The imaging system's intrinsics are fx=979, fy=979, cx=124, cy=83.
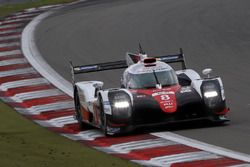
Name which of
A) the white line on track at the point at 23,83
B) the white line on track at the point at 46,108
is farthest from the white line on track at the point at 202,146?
the white line on track at the point at 23,83

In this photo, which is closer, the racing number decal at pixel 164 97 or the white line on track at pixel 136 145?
the white line on track at pixel 136 145

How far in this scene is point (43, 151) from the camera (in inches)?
526

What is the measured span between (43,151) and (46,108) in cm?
674

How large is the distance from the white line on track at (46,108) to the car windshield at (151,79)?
339 cm

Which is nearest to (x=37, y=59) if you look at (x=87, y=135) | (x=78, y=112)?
(x=78, y=112)

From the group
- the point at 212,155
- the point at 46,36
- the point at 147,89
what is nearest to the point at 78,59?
the point at 46,36

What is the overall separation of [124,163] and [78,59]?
13.8 meters

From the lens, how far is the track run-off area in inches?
565

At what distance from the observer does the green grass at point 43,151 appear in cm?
1221

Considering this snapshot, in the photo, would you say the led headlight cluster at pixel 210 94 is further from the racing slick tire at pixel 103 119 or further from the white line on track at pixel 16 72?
the white line on track at pixel 16 72

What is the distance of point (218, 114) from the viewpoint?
16.0m

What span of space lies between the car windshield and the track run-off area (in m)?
0.89

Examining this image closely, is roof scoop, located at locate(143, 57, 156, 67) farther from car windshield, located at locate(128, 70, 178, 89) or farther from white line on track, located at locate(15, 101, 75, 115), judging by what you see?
white line on track, located at locate(15, 101, 75, 115)

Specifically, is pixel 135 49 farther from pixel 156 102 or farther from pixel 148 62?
pixel 156 102
